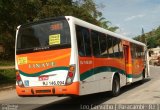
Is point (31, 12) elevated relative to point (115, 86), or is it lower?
elevated

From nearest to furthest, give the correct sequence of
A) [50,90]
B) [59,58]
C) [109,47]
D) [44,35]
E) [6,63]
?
[50,90] < [59,58] < [44,35] < [109,47] < [6,63]

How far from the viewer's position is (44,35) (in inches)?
461

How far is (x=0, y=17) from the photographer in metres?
23.2

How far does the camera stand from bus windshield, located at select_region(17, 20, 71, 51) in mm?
11422

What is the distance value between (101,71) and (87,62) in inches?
59.0

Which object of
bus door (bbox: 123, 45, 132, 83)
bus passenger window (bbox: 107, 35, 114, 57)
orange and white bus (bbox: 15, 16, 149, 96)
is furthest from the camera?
bus door (bbox: 123, 45, 132, 83)

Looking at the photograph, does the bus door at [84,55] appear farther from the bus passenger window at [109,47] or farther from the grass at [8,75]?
the grass at [8,75]

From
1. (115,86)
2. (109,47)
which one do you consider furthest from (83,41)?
(115,86)

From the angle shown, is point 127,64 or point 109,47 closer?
point 109,47

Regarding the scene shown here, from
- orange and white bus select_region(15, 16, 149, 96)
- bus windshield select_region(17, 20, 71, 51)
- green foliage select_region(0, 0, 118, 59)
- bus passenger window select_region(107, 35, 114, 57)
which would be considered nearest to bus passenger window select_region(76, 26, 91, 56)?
orange and white bus select_region(15, 16, 149, 96)

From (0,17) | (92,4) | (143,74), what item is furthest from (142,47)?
(92,4)

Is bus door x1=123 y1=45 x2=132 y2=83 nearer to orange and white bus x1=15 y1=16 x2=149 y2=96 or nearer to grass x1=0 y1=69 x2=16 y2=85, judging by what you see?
orange and white bus x1=15 y1=16 x2=149 y2=96

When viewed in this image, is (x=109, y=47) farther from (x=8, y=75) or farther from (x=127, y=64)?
(x=8, y=75)

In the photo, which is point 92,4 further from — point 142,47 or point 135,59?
point 135,59
